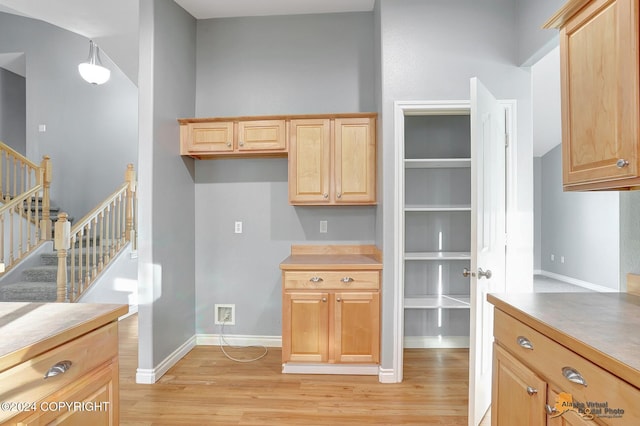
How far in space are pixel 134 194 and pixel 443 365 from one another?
15.7ft

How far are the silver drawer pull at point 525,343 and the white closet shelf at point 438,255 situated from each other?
1680 mm

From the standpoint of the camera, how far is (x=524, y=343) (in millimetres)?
1299

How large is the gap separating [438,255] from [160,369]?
2592 mm

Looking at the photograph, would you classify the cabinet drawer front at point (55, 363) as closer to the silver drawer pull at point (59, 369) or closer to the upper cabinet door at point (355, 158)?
the silver drawer pull at point (59, 369)

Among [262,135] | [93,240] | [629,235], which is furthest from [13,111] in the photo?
[629,235]

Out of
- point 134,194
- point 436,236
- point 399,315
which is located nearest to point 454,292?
point 436,236

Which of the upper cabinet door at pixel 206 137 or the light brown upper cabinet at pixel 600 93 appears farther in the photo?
the upper cabinet door at pixel 206 137

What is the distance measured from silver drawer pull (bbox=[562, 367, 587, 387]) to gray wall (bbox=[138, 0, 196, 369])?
2.62 m

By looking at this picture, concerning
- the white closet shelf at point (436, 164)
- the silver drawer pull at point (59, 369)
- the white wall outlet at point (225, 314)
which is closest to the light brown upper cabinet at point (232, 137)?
the white closet shelf at point (436, 164)

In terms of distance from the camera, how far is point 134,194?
5121mm

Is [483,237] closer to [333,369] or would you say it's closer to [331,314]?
[331,314]

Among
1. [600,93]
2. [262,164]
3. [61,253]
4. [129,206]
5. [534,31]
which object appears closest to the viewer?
[600,93]

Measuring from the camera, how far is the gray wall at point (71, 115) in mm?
5539

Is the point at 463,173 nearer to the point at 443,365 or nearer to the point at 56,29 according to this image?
the point at 443,365
